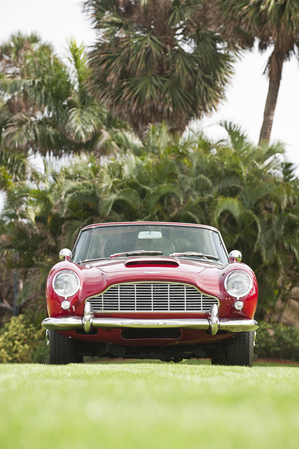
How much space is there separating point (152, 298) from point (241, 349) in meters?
1.14

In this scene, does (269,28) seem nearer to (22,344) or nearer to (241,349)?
(22,344)

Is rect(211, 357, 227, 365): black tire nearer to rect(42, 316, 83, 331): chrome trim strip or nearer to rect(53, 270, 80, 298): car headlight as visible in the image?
rect(42, 316, 83, 331): chrome trim strip

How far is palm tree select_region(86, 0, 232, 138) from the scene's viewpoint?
53.1 feet

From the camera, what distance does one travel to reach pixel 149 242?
639 centimetres

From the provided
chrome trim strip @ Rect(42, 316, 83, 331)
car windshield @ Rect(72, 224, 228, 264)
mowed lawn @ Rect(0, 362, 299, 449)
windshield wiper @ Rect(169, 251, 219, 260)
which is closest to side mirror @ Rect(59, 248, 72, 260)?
car windshield @ Rect(72, 224, 228, 264)

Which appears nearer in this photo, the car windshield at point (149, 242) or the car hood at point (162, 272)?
the car hood at point (162, 272)

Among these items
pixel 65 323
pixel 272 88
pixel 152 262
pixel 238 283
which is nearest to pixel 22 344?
pixel 65 323

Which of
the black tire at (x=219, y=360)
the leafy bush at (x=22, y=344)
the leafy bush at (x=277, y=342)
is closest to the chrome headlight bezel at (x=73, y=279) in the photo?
the black tire at (x=219, y=360)

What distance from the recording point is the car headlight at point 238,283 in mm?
5254

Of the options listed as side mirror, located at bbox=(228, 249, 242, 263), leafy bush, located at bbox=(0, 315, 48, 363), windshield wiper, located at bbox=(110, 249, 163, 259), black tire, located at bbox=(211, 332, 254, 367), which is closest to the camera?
black tire, located at bbox=(211, 332, 254, 367)

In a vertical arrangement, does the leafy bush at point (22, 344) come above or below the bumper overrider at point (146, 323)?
below

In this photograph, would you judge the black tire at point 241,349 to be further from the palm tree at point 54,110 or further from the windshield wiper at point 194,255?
the palm tree at point 54,110

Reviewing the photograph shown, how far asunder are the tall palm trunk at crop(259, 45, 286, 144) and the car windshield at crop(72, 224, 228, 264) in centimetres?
1031

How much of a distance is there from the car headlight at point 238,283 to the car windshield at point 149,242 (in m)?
0.82
